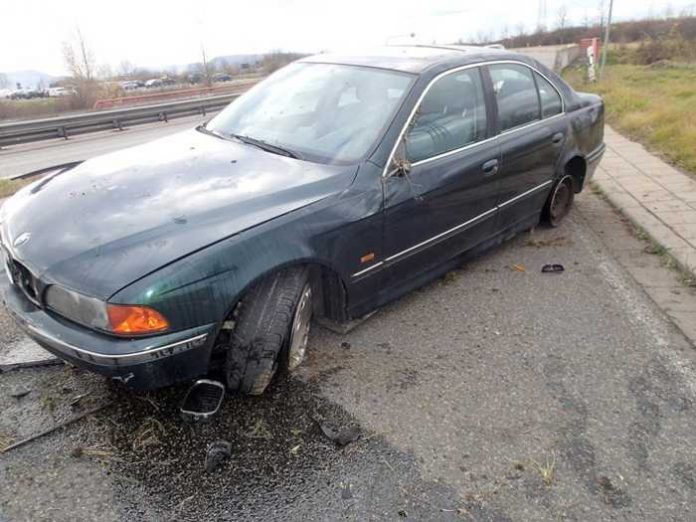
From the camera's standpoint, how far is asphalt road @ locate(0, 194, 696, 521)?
7.21ft

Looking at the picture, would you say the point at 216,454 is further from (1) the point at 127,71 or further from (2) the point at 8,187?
(1) the point at 127,71

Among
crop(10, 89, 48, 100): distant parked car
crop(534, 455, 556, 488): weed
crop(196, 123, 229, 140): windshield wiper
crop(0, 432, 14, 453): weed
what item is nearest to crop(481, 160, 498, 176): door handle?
crop(196, 123, 229, 140): windshield wiper

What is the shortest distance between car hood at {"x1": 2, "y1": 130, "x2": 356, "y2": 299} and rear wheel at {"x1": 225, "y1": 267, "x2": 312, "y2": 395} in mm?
339

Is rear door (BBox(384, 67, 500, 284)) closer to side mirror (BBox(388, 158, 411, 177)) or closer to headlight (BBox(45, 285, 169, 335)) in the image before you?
side mirror (BBox(388, 158, 411, 177))

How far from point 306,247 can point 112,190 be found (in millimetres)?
1081

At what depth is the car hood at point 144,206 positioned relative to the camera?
7.51 ft

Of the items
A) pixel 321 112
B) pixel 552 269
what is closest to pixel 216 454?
pixel 321 112

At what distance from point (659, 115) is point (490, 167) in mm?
7924

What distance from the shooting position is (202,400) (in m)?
2.61

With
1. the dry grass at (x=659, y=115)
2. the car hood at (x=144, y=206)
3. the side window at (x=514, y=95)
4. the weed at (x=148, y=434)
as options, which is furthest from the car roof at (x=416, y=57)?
the dry grass at (x=659, y=115)

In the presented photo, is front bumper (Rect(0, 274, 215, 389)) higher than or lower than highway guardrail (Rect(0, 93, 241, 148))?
higher

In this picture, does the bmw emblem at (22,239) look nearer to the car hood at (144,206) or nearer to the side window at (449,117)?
the car hood at (144,206)

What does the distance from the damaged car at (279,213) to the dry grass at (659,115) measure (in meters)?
4.57

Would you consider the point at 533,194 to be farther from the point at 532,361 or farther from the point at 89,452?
the point at 89,452
